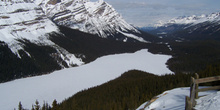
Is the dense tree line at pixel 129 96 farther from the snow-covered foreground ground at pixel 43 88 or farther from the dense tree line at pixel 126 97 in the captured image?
the snow-covered foreground ground at pixel 43 88

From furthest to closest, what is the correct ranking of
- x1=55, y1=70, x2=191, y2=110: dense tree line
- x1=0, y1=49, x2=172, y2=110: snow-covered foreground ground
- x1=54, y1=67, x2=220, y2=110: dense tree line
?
1. x1=0, y1=49, x2=172, y2=110: snow-covered foreground ground
2. x1=55, y1=70, x2=191, y2=110: dense tree line
3. x1=54, y1=67, x2=220, y2=110: dense tree line

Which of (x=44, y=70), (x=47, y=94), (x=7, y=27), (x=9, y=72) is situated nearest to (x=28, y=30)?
(x=7, y=27)

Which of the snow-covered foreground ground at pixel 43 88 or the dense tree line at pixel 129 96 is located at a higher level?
the dense tree line at pixel 129 96

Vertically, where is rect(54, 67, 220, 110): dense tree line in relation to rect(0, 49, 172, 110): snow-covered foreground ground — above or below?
above

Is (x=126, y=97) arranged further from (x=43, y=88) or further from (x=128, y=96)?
(x=43, y=88)

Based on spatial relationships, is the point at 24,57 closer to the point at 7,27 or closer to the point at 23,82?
the point at 23,82

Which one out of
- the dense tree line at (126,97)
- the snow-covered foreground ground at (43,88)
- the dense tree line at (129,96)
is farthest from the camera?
the snow-covered foreground ground at (43,88)

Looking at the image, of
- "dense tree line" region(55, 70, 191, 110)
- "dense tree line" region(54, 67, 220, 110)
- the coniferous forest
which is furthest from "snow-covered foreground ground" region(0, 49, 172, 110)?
"dense tree line" region(55, 70, 191, 110)

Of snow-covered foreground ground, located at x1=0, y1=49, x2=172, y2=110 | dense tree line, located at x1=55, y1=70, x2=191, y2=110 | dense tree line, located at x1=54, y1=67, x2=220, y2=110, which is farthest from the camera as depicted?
snow-covered foreground ground, located at x1=0, y1=49, x2=172, y2=110

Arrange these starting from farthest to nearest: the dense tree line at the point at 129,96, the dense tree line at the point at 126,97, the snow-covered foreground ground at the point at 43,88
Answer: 1. the snow-covered foreground ground at the point at 43,88
2. the dense tree line at the point at 126,97
3. the dense tree line at the point at 129,96

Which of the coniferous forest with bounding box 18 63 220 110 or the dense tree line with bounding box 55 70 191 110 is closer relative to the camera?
the coniferous forest with bounding box 18 63 220 110

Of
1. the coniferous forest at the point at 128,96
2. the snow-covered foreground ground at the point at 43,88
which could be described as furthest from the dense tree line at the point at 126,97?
the snow-covered foreground ground at the point at 43,88

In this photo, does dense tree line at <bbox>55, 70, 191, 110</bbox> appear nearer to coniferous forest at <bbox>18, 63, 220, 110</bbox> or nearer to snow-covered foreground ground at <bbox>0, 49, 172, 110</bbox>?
coniferous forest at <bbox>18, 63, 220, 110</bbox>
